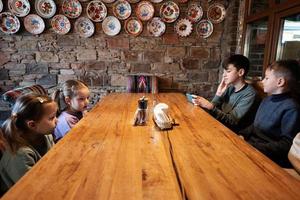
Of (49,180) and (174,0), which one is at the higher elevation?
(174,0)

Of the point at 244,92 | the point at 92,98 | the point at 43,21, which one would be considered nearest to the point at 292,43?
the point at 244,92

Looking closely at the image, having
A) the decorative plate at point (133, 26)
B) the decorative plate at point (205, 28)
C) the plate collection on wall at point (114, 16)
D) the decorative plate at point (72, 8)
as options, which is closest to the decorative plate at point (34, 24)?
the plate collection on wall at point (114, 16)

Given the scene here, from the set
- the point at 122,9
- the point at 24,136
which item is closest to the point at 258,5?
the point at 122,9

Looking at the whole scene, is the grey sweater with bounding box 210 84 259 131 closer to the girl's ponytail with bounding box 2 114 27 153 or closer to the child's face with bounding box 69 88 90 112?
the child's face with bounding box 69 88 90 112

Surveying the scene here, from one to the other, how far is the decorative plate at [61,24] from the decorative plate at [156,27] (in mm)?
1115

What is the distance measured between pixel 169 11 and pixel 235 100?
176cm

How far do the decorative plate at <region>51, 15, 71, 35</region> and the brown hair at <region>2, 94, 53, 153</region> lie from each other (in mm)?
2148

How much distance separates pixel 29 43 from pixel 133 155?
2.93 meters

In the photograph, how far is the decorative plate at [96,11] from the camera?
9.90 ft

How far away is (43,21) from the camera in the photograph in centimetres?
301

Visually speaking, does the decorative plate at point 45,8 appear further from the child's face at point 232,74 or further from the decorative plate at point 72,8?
the child's face at point 232,74

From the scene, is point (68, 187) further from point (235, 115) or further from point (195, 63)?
point (195, 63)

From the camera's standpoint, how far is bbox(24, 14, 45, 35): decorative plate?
2.99 m

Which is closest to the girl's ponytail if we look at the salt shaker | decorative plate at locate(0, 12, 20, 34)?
the salt shaker
